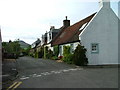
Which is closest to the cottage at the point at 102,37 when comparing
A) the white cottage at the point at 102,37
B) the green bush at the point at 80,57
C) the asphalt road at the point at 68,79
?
the white cottage at the point at 102,37

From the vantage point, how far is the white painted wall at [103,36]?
23.9 metres

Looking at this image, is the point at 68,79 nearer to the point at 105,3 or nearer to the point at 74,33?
the point at 105,3

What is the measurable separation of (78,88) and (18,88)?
112 inches

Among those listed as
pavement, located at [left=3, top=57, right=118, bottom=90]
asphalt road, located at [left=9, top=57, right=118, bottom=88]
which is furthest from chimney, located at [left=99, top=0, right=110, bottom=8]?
asphalt road, located at [left=9, top=57, right=118, bottom=88]

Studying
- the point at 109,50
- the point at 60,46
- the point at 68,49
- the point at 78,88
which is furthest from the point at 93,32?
the point at 78,88

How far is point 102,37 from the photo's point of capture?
24359 millimetres

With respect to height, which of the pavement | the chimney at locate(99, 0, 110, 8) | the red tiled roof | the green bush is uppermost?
the chimney at locate(99, 0, 110, 8)

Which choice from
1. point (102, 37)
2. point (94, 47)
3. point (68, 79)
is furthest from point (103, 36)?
point (68, 79)

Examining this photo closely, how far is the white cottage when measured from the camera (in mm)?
23875

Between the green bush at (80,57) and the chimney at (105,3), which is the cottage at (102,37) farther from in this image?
A: the green bush at (80,57)

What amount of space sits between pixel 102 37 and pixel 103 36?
0.17m

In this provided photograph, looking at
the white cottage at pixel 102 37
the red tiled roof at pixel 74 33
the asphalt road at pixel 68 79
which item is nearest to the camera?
the asphalt road at pixel 68 79

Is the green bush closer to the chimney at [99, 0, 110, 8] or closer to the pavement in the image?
the pavement

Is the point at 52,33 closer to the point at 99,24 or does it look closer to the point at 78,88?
the point at 99,24
